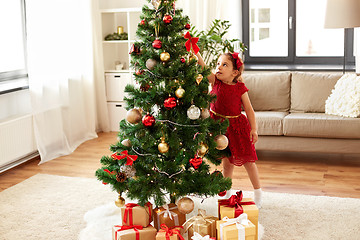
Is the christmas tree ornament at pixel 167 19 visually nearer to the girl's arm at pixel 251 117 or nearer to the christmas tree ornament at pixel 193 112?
the christmas tree ornament at pixel 193 112

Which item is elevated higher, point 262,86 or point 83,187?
point 262,86

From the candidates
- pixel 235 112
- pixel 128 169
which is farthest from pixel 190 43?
pixel 128 169

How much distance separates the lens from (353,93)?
167 inches

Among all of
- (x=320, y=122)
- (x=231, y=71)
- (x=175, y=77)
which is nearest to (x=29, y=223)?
(x=175, y=77)

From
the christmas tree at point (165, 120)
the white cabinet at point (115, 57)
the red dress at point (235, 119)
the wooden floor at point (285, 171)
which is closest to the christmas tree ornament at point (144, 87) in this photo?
the christmas tree at point (165, 120)

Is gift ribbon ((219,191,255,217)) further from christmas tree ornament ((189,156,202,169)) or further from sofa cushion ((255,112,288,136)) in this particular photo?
sofa cushion ((255,112,288,136))

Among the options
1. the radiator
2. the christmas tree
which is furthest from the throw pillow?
the radiator

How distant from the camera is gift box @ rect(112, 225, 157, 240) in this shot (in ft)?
8.82

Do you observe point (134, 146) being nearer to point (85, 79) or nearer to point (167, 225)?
point (167, 225)

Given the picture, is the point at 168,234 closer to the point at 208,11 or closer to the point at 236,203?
the point at 236,203

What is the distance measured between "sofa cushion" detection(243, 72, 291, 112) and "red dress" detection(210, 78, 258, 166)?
1.57 m

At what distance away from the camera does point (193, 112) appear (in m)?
2.71

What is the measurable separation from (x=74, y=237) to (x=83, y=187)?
0.96 meters

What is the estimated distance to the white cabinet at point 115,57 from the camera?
5.79 meters
